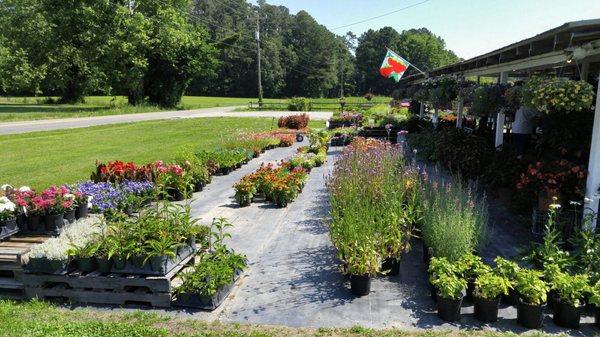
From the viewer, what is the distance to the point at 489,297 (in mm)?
3428

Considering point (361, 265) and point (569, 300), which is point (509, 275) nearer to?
point (569, 300)

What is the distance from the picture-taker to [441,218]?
439 cm

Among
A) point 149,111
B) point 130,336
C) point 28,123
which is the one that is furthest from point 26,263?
point 149,111

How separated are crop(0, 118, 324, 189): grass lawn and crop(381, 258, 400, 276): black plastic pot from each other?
7.22 metres

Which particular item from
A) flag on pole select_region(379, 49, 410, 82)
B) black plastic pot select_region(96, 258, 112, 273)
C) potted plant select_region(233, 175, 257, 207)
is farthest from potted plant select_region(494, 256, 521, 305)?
flag on pole select_region(379, 49, 410, 82)

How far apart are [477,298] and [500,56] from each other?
5.67m

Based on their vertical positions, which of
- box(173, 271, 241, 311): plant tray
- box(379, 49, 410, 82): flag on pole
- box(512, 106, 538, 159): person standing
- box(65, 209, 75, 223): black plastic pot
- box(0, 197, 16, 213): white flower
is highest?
box(379, 49, 410, 82): flag on pole

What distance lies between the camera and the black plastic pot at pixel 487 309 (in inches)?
134

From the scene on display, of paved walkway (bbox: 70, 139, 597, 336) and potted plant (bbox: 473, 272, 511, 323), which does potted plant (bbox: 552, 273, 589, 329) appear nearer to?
paved walkway (bbox: 70, 139, 597, 336)

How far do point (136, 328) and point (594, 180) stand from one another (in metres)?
4.81

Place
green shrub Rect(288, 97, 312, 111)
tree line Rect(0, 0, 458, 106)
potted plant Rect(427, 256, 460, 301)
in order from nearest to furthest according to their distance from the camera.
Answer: potted plant Rect(427, 256, 460, 301) < tree line Rect(0, 0, 458, 106) < green shrub Rect(288, 97, 312, 111)

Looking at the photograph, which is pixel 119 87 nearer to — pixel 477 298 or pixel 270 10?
pixel 477 298

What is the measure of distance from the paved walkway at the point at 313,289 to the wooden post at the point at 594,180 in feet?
2.91

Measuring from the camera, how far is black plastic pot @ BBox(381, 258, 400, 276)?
4.27 meters
